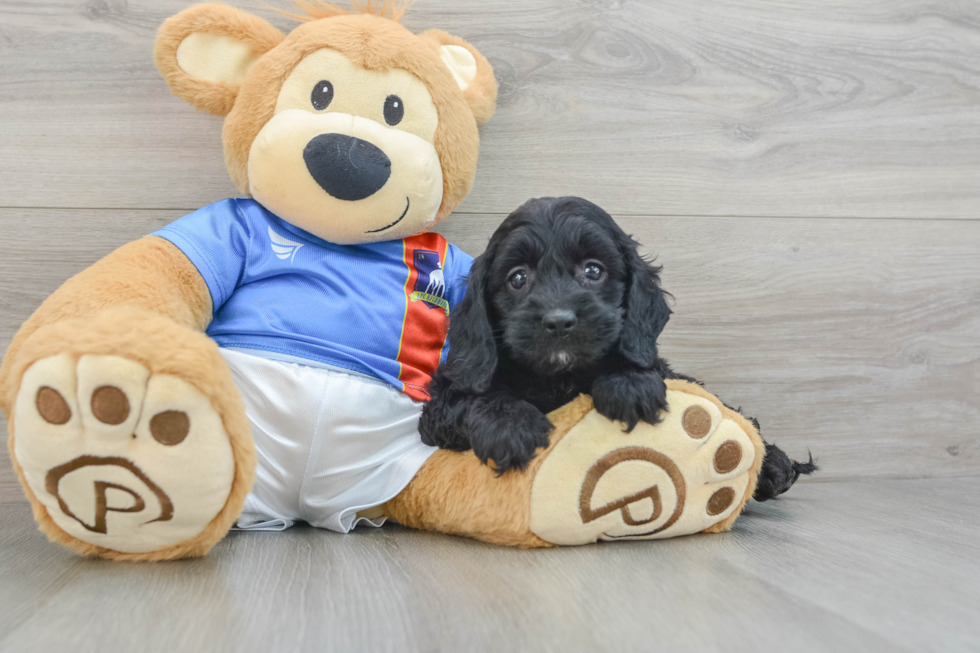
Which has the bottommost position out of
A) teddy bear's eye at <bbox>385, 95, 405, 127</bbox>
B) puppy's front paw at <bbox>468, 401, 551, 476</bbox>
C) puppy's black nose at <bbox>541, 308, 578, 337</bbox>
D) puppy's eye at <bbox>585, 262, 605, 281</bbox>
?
puppy's front paw at <bbox>468, 401, 551, 476</bbox>

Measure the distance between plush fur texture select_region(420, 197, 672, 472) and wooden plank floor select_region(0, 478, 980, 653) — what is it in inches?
8.9

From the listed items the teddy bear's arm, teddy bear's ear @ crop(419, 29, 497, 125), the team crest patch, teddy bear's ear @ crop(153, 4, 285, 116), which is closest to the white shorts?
the teddy bear's arm

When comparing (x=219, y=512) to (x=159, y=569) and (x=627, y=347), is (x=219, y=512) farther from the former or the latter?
(x=627, y=347)

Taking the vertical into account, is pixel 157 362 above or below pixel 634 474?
above

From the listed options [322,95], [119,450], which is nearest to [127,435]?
[119,450]

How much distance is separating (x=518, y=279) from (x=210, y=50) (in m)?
0.83

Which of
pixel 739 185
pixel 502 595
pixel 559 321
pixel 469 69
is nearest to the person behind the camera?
pixel 502 595

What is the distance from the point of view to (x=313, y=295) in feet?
4.72

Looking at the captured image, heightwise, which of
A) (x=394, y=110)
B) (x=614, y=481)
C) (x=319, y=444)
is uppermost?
(x=394, y=110)

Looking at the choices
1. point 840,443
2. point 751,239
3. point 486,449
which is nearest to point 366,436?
point 486,449

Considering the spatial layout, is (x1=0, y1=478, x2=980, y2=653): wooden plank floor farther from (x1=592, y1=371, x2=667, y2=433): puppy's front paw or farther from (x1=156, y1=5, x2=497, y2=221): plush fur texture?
(x1=156, y1=5, x2=497, y2=221): plush fur texture

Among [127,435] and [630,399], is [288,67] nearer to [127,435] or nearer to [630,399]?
[127,435]

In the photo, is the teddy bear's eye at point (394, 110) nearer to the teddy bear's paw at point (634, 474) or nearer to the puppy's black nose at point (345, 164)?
the puppy's black nose at point (345, 164)

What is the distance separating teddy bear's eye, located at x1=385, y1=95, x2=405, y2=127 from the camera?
55.6 inches
